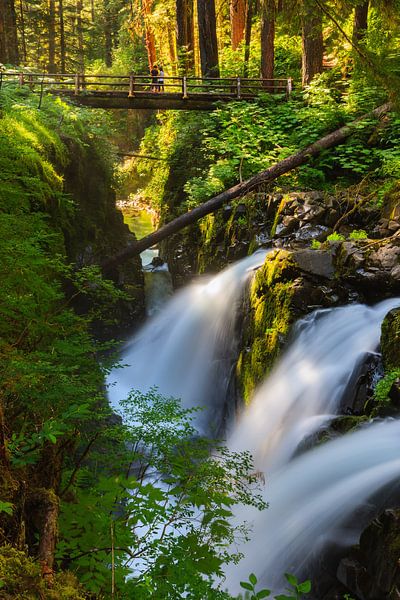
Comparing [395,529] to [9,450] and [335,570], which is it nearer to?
[335,570]

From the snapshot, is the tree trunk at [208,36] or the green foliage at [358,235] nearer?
the green foliage at [358,235]

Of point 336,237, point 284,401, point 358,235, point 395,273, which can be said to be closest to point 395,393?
point 284,401

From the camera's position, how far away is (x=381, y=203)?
998cm

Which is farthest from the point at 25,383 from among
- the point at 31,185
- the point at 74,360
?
the point at 31,185

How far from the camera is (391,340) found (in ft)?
19.9

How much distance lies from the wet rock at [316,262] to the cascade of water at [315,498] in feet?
10.6

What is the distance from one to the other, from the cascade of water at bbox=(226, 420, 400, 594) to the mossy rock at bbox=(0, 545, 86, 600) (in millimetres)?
2736

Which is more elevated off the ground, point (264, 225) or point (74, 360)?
point (264, 225)

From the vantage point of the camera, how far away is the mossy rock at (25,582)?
7.07 feet

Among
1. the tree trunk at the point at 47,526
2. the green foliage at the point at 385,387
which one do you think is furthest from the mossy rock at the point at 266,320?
the tree trunk at the point at 47,526

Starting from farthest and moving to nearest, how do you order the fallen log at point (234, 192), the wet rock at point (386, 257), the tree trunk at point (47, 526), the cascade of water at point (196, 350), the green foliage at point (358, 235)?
the fallen log at point (234, 192), the cascade of water at point (196, 350), the green foliage at point (358, 235), the wet rock at point (386, 257), the tree trunk at point (47, 526)

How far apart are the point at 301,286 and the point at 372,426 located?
3060 millimetres

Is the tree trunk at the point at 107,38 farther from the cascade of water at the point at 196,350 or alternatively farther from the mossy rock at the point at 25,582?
the mossy rock at the point at 25,582

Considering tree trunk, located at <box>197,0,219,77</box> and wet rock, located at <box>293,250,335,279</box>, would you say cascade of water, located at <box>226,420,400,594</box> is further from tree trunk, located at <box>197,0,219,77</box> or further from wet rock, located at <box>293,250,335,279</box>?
tree trunk, located at <box>197,0,219,77</box>
